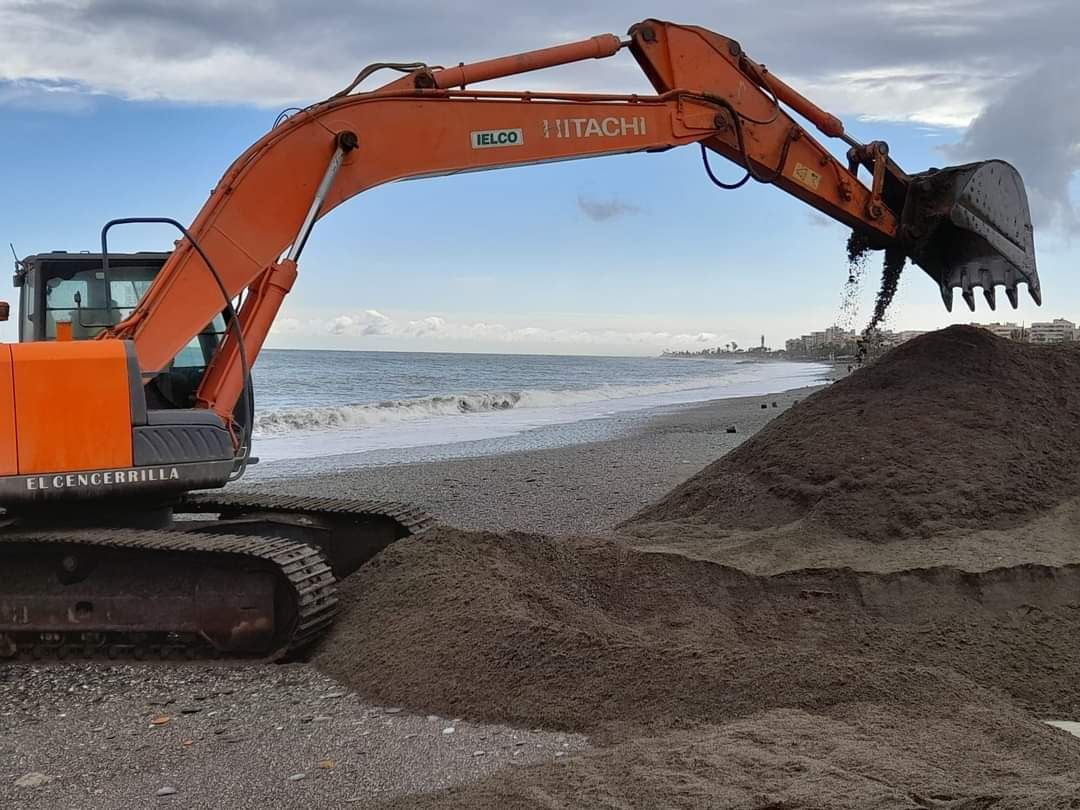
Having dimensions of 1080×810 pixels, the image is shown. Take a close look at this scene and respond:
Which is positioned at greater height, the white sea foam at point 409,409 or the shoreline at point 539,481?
the white sea foam at point 409,409

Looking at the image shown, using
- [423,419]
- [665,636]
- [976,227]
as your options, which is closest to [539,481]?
[976,227]

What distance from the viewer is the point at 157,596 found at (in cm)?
546

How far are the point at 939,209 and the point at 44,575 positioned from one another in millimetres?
6385

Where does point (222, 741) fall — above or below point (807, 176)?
below

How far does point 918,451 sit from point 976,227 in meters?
1.75

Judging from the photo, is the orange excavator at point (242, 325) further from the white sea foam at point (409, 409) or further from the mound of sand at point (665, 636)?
the white sea foam at point (409, 409)

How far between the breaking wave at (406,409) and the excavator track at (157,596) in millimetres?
16162

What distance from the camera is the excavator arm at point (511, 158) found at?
19.6 ft

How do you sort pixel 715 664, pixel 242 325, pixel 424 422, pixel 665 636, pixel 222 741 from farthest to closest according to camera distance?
pixel 424 422, pixel 242 325, pixel 665 636, pixel 715 664, pixel 222 741

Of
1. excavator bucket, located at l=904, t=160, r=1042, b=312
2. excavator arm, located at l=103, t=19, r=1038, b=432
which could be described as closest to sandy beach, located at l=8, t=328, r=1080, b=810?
excavator bucket, located at l=904, t=160, r=1042, b=312

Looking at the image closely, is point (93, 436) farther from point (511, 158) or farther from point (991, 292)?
point (991, 292)

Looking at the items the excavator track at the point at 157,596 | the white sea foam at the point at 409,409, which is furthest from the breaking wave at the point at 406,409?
the excavator track at the point at 157,596

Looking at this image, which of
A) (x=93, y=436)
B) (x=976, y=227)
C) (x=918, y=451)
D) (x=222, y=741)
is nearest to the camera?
(x=222, y=741)

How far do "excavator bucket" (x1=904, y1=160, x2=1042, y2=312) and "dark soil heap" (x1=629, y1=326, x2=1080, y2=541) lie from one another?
2.01ft
